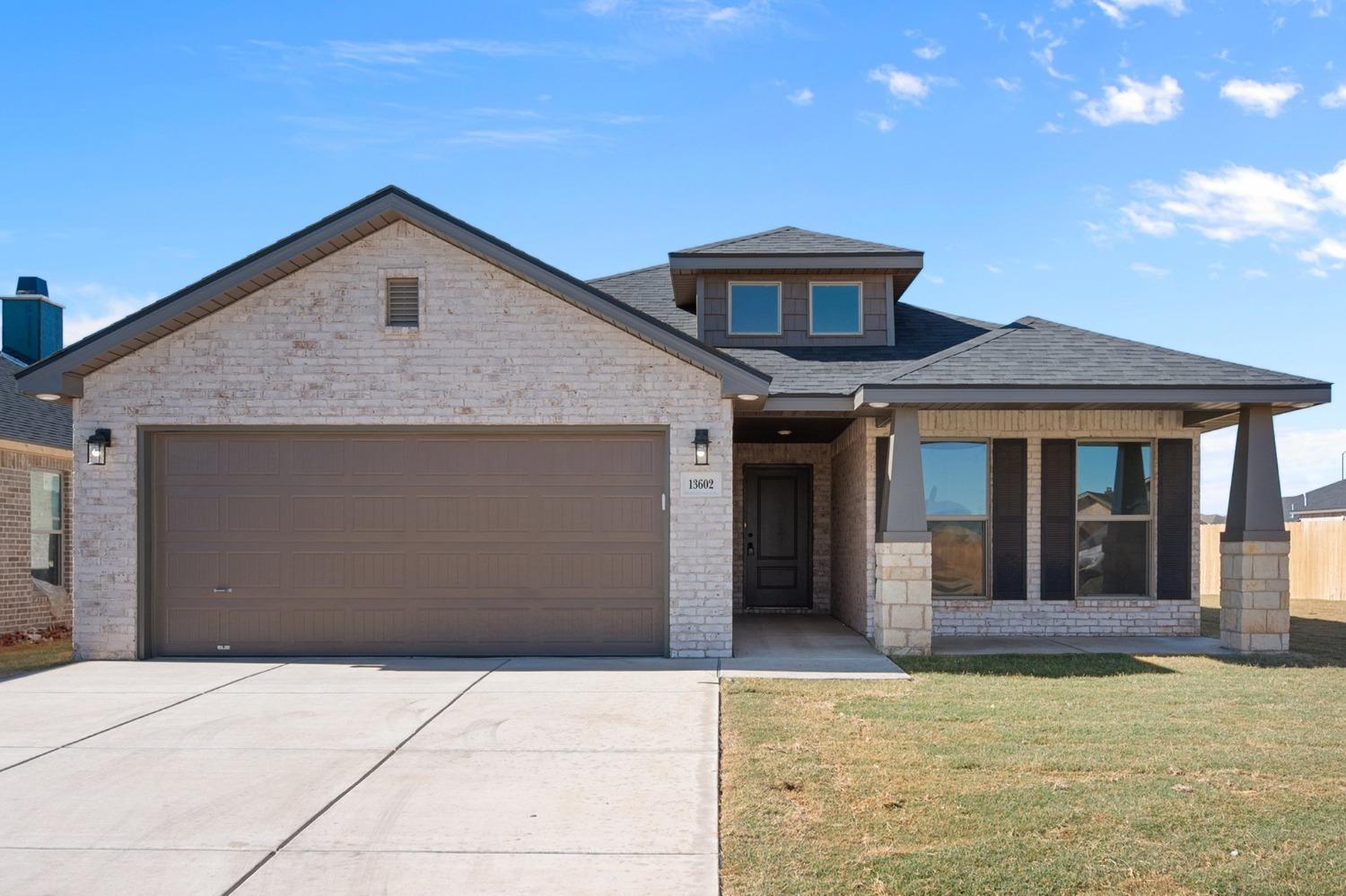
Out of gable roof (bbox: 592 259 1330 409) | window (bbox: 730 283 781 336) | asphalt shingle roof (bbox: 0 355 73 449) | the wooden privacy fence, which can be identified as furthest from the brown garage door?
the wooden privacy fence

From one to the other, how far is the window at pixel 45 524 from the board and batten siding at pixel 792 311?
389 inches

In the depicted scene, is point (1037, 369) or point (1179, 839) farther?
point (1037, 369)

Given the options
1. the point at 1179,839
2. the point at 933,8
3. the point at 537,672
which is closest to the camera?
the point at 1179,839

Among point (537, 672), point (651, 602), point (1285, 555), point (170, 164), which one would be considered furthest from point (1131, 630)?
point (170, 164)

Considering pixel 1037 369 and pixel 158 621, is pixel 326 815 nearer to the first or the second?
pixel 158 621

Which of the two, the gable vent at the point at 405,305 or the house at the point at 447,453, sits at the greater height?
the gable vent at the point at 405,305

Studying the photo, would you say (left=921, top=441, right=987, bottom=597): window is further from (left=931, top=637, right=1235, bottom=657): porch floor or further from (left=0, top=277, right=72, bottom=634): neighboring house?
(left=0, top=277, right=72, bottom=634): neighboring house

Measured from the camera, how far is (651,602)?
11.4m

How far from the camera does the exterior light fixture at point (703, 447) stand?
1116 centimetres

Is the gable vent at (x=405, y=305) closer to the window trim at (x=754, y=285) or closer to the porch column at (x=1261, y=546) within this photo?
the window trim at (x=754, y=285)

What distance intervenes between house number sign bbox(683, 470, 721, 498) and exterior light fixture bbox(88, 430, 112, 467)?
624 centimetres

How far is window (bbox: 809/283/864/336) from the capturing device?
1435 centimetres

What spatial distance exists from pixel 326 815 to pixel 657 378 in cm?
656

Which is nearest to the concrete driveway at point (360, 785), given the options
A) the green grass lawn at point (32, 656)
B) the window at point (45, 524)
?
the green grass lawn at point (32, 656)
